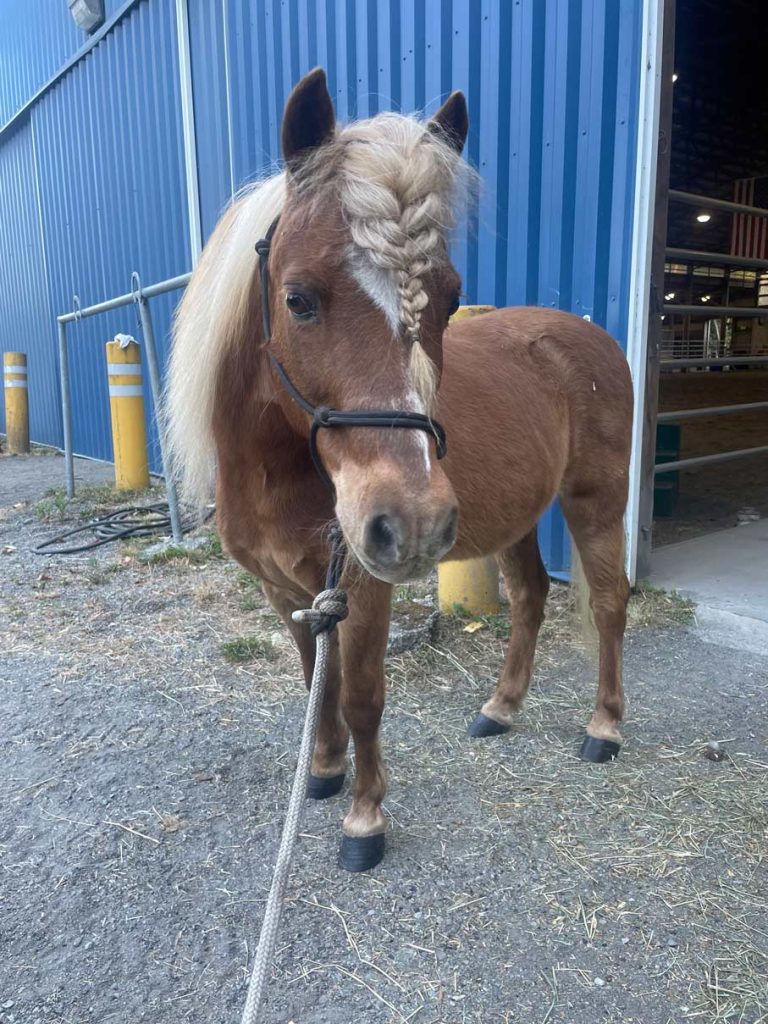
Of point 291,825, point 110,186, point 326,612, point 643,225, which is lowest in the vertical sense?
point 291,825

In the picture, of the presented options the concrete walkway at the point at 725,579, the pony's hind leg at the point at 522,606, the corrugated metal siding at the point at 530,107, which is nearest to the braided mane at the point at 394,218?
the pony's hind leg at the point at 522,606

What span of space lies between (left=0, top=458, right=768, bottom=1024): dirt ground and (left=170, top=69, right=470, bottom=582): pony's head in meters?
1.13

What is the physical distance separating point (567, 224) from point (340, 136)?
9.73ft

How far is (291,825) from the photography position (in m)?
1.27

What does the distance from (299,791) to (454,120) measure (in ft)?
5.11

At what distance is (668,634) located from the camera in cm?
371

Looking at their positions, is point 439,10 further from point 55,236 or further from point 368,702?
point 55,236

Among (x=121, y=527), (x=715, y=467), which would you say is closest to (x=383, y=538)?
(x=121, y=527)

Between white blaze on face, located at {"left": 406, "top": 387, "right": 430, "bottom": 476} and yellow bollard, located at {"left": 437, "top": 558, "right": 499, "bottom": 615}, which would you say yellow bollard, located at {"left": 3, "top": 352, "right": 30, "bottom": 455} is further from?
white blaze on face, located at {"left": 406, "top": 387, "right": 430, "bottom": 476}

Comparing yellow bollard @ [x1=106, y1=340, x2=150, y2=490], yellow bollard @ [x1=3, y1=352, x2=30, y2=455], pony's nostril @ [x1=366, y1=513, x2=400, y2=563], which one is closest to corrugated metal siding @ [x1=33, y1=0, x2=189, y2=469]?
yellow bollard @ [x1=106, y1=340, x2=150, y2=490]

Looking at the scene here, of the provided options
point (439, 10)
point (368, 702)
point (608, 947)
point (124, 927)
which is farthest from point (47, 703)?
point (439, 10)

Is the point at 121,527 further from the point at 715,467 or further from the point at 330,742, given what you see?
the point at 715,467

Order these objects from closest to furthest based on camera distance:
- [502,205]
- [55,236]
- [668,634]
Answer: [668,634] < [502,205] < [55,236]

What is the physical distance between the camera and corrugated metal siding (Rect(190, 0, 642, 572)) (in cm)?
375
